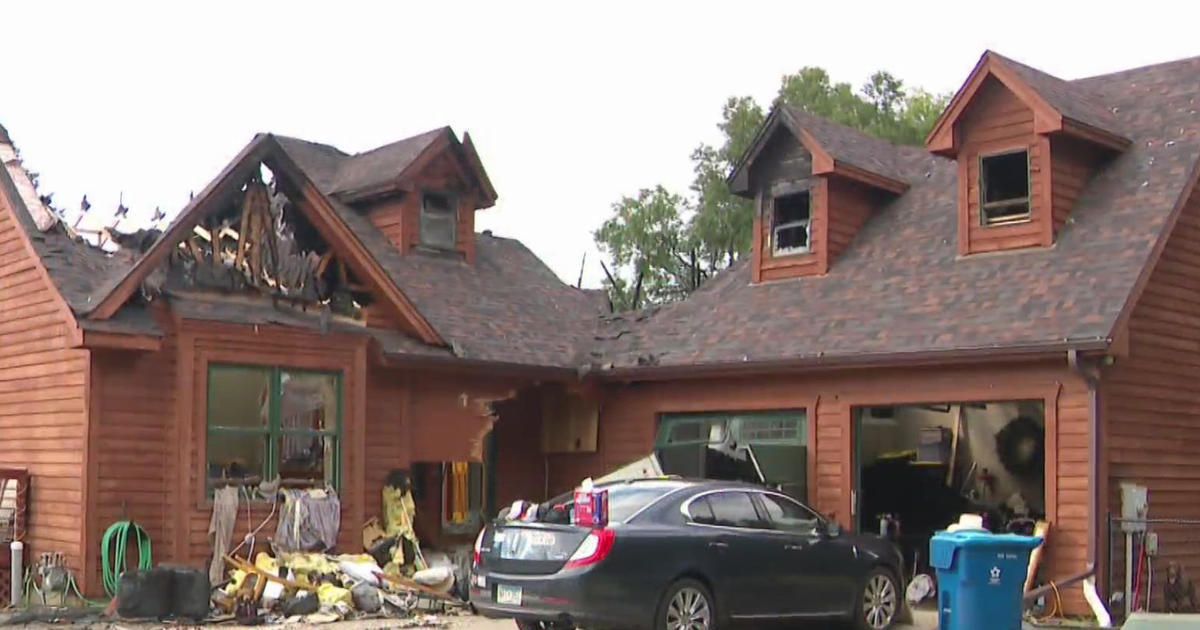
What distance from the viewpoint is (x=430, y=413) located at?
757 inches

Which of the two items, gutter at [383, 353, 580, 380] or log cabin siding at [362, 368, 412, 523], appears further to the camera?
Answer: log cabin siding at [362, 368, 412, 523]

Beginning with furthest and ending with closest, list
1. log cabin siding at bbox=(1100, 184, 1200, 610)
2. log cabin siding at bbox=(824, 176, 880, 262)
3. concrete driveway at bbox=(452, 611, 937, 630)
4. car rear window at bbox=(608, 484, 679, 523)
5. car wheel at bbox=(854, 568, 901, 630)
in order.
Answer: log cabin siding at bbox=(824, 176, 880, 262)
log cabin siding at bbox=(1100, 184, 1200, 610)
concrete driveway at bbox=(452, 611, 937, 630)
car wheel at bbox=(854, 568, 901, 630)
car rear window at bbox=(608, 484, 679, 523)

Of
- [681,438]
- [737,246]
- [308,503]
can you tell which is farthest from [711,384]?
[737,246]

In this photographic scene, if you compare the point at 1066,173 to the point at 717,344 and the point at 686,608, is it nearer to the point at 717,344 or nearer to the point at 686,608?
the point at 717,344

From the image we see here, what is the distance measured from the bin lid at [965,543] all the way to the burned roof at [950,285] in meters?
3.52

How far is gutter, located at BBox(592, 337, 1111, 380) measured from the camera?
1541 cm

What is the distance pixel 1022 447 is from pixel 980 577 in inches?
368

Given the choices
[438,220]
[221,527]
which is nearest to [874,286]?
[438,220]

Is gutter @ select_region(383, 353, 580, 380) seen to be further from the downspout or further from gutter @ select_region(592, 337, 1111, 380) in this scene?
the downspout

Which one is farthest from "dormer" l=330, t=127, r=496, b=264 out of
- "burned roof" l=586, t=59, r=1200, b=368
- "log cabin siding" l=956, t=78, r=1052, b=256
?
"log cabin siding" l=956, t=78, r=1052, b=256

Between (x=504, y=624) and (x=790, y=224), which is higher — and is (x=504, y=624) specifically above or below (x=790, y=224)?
below

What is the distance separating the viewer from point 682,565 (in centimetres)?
1257

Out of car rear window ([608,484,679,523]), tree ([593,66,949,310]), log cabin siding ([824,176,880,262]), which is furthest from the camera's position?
tree ([593,66,949,310])

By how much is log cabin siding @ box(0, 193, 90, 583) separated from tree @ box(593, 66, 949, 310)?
2215cm
